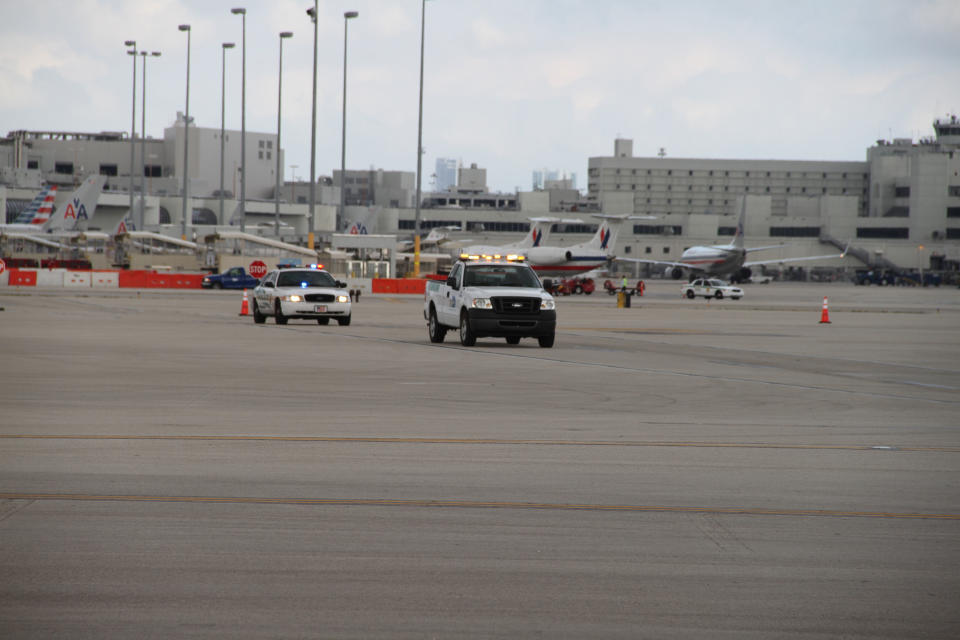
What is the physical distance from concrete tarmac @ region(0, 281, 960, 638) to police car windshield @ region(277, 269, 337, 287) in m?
15.5

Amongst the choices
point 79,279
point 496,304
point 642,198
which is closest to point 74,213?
point 79,279

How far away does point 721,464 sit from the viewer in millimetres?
10727

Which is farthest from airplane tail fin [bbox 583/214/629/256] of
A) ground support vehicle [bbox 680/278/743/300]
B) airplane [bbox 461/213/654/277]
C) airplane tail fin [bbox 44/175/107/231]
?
airplane tail fin [bbox 44/175/107/231]

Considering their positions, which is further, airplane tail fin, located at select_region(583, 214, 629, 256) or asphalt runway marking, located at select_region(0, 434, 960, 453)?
airplane tail fin, located at select_region(583, 214, 629, 256)

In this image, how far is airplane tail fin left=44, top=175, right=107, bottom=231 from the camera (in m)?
101

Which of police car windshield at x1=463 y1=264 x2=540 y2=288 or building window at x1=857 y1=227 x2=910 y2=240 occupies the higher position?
building window at x1=857 y1=227 x2=910 y2=240

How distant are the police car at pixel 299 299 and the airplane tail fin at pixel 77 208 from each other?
233 ft

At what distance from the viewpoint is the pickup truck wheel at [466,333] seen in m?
26.3

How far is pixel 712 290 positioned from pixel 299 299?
141 ft

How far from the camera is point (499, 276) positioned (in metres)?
27.3

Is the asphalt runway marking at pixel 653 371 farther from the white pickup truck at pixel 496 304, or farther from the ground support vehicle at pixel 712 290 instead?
the ground support vehicle at pixel 712 290

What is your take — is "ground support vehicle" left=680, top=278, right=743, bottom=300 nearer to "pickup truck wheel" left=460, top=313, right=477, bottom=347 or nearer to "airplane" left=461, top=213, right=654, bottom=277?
"airplane" left=461, top=213, right=654, bottom=277

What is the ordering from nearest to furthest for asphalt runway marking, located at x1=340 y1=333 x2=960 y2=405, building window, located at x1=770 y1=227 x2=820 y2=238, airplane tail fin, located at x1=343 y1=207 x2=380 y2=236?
asphalt runway marking, located at x1=340 y1=333 x2=960 y2=405 → airplane tail fin, located at x1=343 y1=207 x2=380 y2=236 → building window, located at x1=770 y1=227 x2=820 y2=238

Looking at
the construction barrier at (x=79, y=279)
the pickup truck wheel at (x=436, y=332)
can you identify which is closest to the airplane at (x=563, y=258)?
the construction barrier at (x=79, y=279)
